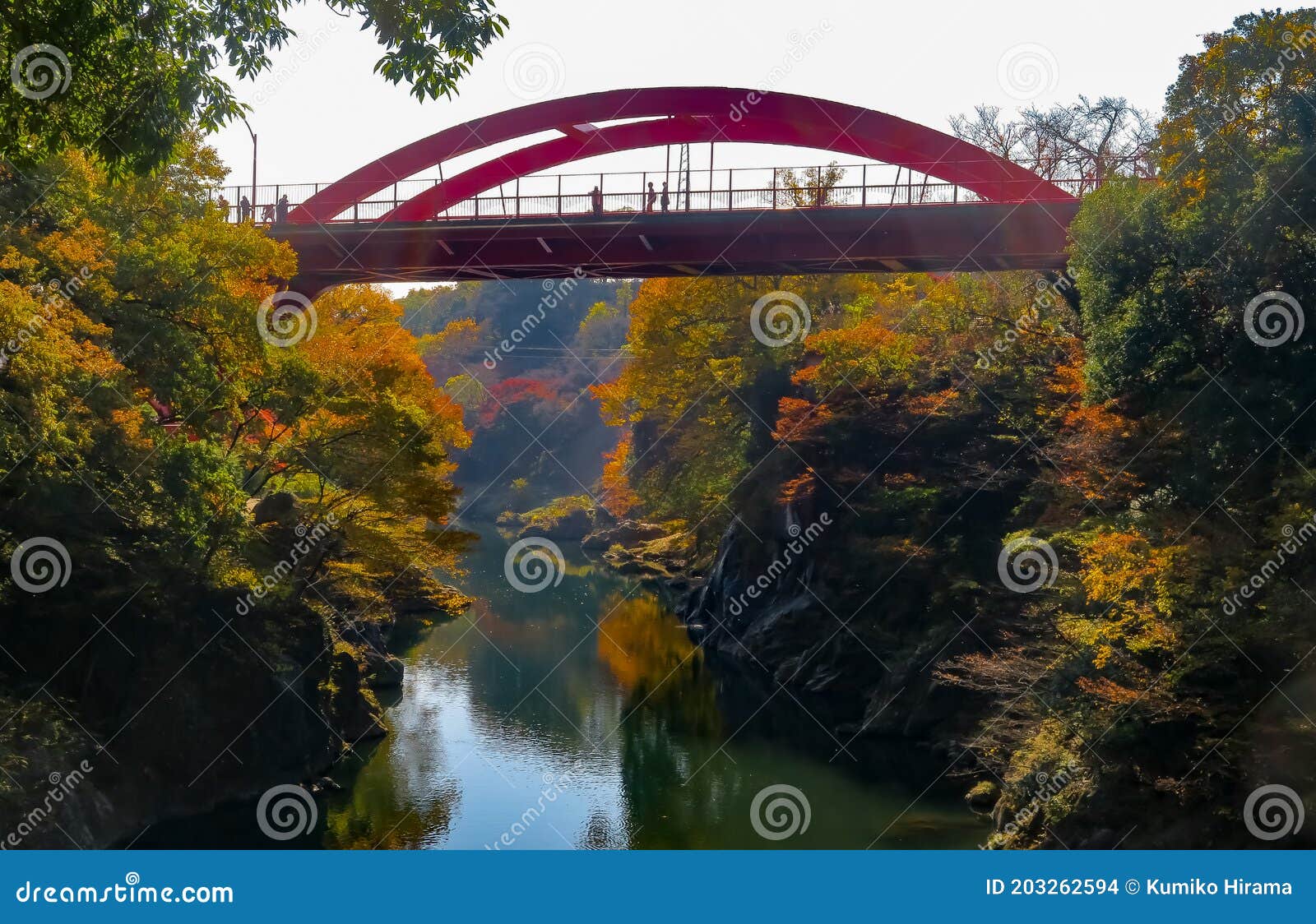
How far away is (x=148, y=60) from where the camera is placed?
9.78 metres

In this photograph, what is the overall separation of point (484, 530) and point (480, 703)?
44770 mm

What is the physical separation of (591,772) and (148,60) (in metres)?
17.2

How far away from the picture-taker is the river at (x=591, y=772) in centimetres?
2012

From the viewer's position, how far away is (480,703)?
2900cm

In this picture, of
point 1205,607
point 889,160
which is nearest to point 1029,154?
point 889,160

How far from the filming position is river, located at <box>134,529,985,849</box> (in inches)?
792

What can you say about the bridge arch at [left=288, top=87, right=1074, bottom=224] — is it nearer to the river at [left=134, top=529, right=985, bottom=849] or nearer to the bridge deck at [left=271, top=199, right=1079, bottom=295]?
the bridge deck at [left=271, top=199, right=1079, bottom=295]

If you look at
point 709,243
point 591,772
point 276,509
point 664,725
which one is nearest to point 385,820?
point 591,772

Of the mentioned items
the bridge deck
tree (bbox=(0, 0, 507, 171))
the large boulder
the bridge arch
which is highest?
the bridge arch

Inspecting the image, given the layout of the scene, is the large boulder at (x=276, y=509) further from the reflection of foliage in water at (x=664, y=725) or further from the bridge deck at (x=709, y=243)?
the bridge deck at (x=709, y=243)

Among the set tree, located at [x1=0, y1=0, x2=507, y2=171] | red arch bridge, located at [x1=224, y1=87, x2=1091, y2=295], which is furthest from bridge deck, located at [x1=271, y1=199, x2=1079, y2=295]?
tree, located at [x1=0, y1=0, x2=507, y2=171]

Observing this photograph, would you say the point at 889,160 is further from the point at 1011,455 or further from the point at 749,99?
the point at 1011,455

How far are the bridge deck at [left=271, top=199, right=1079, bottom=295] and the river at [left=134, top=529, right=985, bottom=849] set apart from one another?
1098cm

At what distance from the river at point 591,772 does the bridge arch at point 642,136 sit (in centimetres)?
1334
